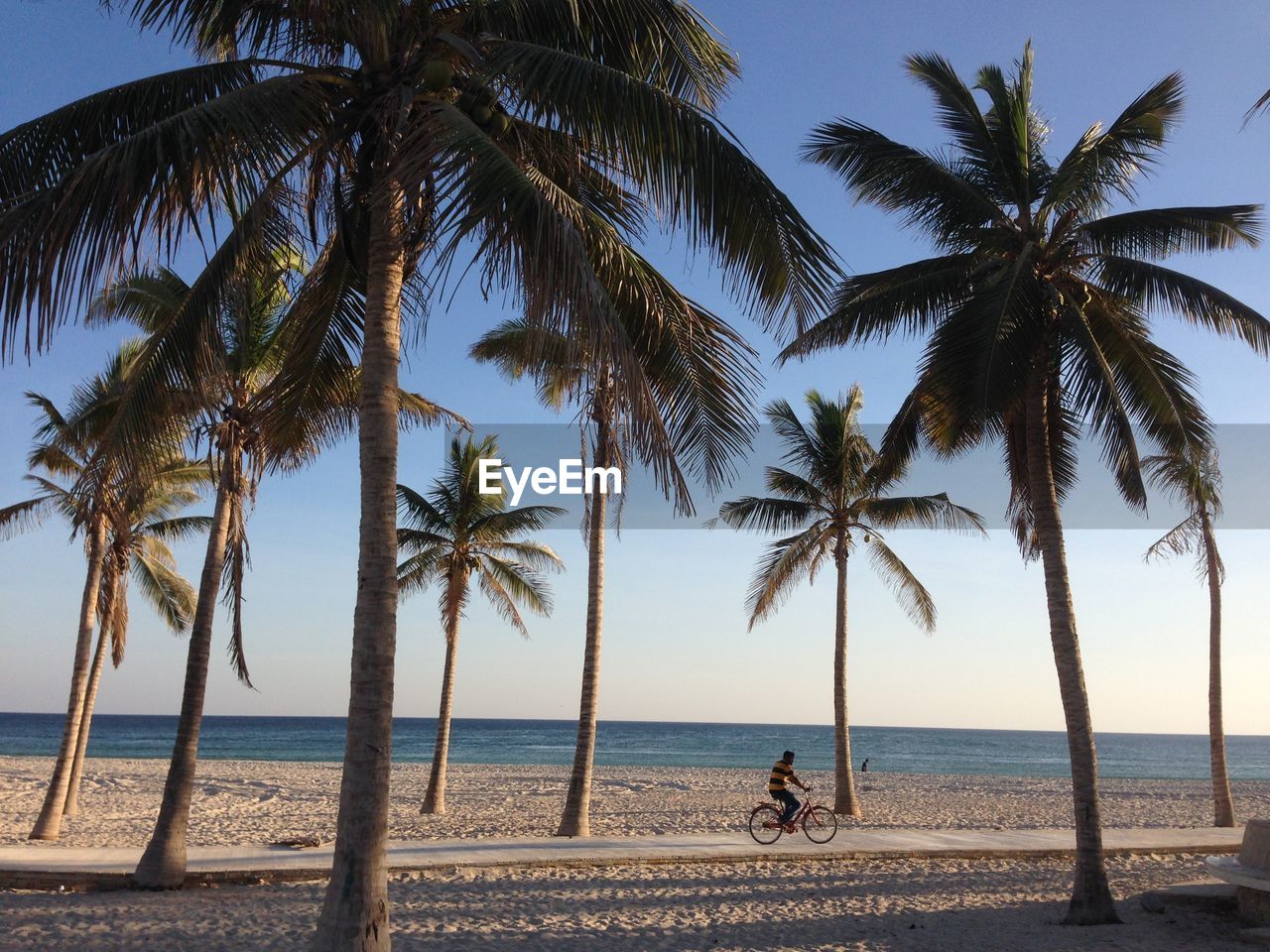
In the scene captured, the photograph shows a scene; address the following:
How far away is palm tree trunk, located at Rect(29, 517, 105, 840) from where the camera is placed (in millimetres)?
15539

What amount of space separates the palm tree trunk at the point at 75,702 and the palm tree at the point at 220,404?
535 cm

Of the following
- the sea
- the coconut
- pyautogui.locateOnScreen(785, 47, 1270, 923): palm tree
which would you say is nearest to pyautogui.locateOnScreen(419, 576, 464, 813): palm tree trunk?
pyautogui.locateOnScreen(785, 47, 1270, 923): palm tree

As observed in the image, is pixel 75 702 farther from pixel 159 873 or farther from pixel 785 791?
pixel 785 791

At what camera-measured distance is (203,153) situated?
19.8 feet

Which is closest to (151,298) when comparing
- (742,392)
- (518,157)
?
(518,157)

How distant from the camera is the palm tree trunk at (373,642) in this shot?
5906 mm

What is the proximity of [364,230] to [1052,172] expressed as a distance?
7.20 meters

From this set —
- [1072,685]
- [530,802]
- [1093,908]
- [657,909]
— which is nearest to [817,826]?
[657,909]

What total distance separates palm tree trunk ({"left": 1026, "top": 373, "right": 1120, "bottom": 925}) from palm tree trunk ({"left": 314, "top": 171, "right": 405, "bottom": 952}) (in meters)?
6.48

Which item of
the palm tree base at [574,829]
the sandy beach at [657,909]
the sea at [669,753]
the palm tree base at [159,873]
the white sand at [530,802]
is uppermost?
the palm tree base at [159,873]

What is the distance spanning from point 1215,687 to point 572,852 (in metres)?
13.1

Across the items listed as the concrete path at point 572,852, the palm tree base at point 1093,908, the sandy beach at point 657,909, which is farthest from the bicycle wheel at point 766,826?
the palm tree base at point 1093,908

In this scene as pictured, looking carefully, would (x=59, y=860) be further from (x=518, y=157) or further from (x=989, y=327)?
(x=989, y=327)

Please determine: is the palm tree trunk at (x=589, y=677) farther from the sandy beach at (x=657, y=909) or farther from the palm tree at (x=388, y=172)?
the palm tree at (x=388, y=172)
